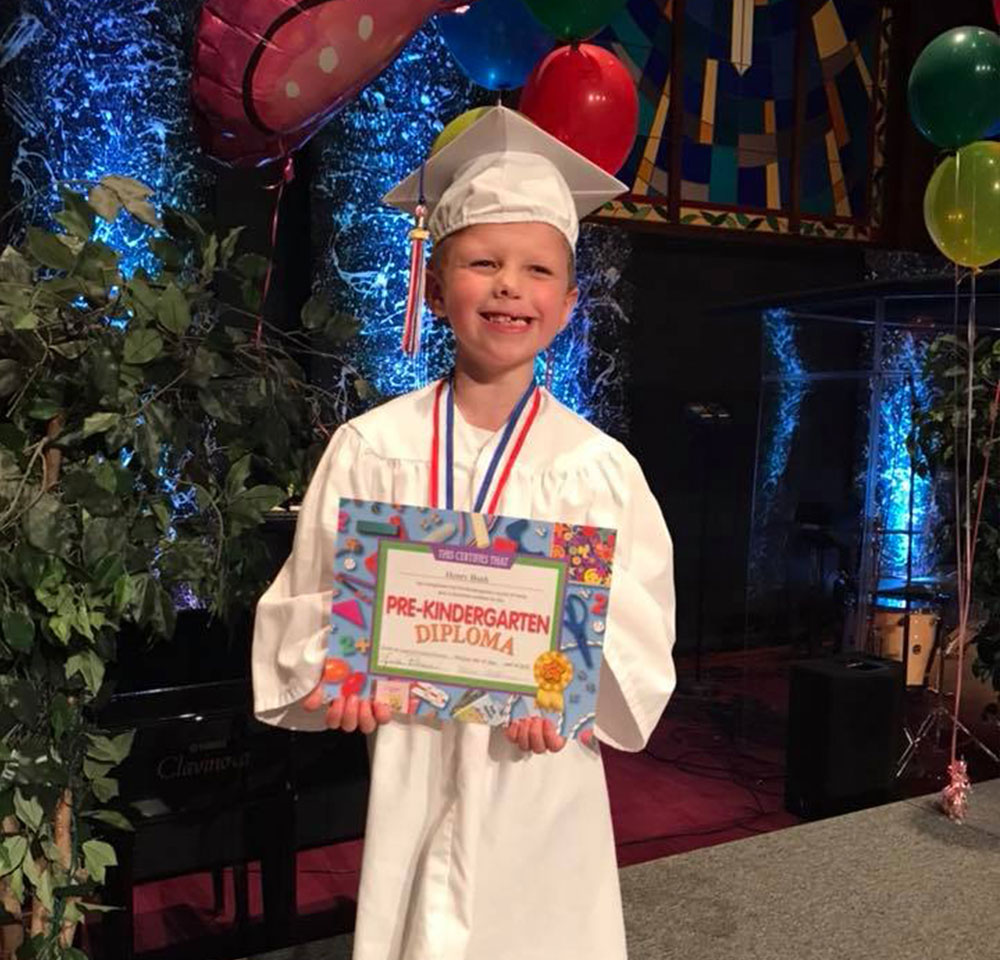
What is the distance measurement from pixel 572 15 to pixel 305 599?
5.86 ft

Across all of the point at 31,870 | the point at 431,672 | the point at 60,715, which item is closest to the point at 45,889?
the point at 31,870

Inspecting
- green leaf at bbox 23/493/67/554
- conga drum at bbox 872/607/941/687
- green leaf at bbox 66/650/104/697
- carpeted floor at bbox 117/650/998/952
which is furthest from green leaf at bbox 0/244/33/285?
conga drum at bbox 872/607/941/687

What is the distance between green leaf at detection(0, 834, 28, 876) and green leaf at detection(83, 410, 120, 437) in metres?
0.63

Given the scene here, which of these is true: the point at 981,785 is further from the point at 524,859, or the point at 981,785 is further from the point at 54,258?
the point at 54,258

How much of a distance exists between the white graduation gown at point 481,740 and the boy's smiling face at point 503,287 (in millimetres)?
142

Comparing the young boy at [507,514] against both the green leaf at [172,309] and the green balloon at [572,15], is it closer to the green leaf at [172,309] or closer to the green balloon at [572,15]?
the green leaf at [172,309]

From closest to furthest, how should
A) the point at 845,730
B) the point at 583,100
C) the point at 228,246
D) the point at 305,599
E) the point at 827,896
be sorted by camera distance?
the point at 305,599, the point at 228,246, the point at 827,896, the point at 583,100, the point at 845,730

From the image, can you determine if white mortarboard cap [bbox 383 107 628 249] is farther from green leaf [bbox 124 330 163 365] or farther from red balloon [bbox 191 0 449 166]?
red balloon [bbox 191 0 449 166]

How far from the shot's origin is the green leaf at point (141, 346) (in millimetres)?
1562

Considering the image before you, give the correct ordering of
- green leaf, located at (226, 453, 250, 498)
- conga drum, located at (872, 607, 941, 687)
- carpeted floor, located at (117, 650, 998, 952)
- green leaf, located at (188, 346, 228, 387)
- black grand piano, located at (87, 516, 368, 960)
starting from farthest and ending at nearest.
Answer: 1. conga drum, located at (872, 607, 941, 687)
2. carpeted floor, located at (117, 650, 998, 952)
3. black grand piano, located at (87, 516, 368, 960)
4. green leaf, located at (226, 453, 250, 498)
5. green leaf, located at (188, 346, 228, 387)

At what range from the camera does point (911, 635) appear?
169 inches

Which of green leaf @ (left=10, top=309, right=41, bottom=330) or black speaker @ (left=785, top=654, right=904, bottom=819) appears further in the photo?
black speaker @ (left=785, top=654, right=904, bottom=819)

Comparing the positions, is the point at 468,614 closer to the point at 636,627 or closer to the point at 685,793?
the point at 636,627

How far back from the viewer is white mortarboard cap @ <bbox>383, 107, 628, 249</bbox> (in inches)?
56.4
